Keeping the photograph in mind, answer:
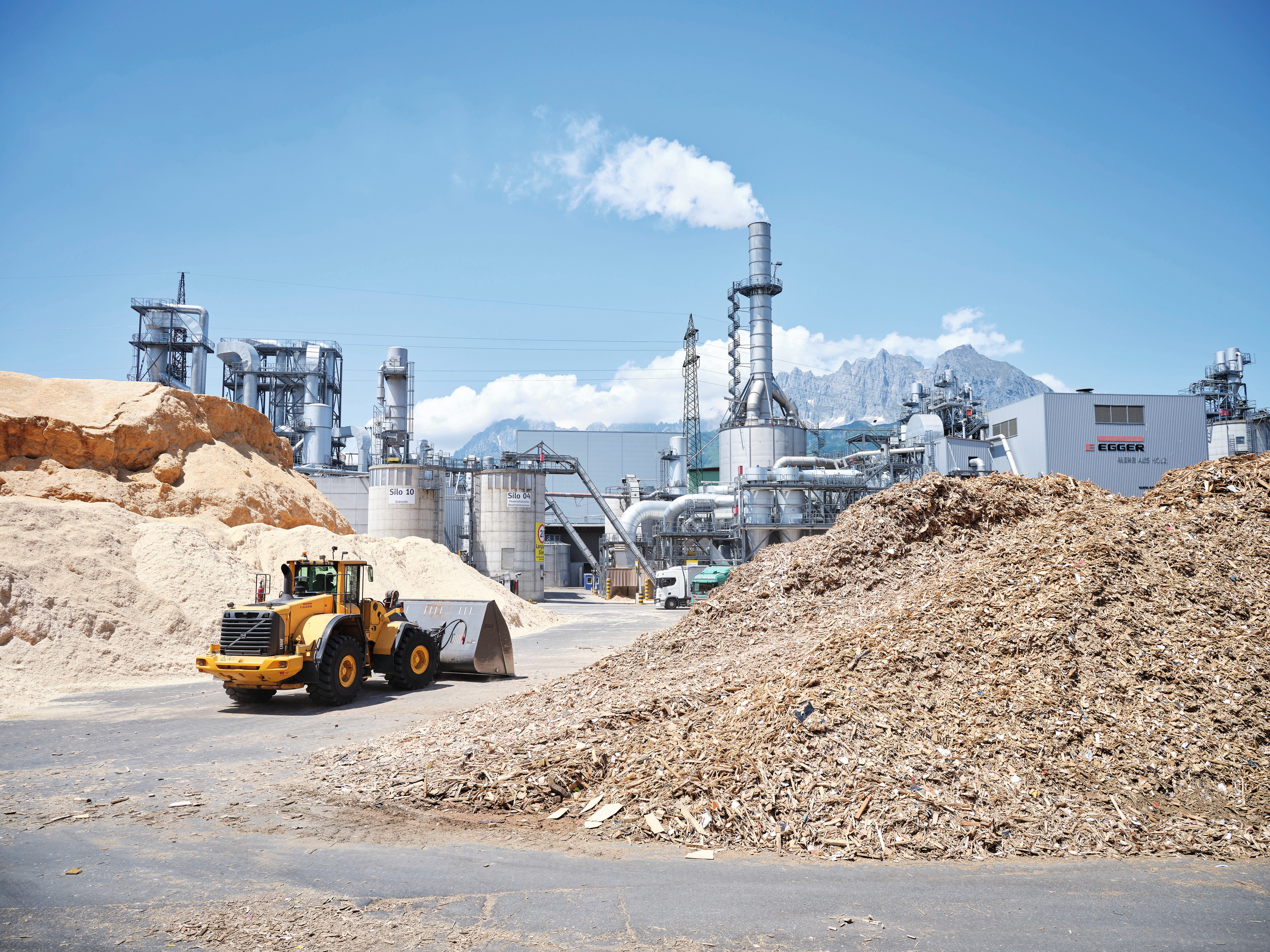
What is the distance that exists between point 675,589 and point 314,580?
22258 millimetres

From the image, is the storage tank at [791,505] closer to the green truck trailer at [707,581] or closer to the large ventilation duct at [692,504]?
the large ventilation duct at [692,504]

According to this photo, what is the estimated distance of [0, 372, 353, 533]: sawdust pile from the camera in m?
25.3

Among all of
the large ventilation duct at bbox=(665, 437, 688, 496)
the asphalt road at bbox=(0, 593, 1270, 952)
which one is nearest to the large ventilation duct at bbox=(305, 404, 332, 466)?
the large ventilation duct at bbox=(665, 437, 688, 496)

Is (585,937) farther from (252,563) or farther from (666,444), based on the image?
(666,444)

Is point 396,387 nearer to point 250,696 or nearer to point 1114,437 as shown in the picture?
point 250,696

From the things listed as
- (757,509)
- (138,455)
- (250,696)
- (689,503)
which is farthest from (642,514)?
(250,696)

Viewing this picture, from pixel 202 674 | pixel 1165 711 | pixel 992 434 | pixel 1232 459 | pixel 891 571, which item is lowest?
pixel 202 674

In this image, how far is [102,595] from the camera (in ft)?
54.5

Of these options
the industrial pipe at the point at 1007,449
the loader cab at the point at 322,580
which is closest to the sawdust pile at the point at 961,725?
the loader cab at the point at 322,580

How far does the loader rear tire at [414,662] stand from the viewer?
1369 cm

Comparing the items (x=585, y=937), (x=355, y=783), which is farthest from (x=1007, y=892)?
(x=355, y=783)

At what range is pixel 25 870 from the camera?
559 cm

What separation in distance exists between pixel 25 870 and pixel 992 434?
4885 cm

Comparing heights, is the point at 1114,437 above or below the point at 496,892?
above
